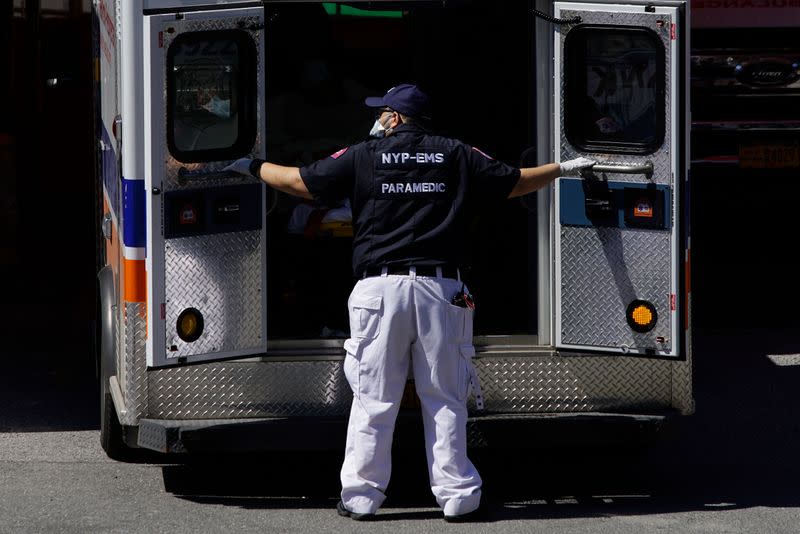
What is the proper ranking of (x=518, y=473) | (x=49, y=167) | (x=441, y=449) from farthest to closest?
1. (x=49, y=167)
2. (x=518, y=473)
3. (x=441, y=449)

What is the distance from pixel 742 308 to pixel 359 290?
5.28 meters

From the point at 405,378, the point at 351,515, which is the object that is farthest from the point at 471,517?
the point at 405,378

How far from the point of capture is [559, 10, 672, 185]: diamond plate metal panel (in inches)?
250

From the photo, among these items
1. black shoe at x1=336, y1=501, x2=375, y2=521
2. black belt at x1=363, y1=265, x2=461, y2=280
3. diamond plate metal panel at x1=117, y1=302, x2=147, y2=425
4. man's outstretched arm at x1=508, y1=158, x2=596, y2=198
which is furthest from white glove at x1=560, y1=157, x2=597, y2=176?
diamond plate metal panel at x1=117, y1=302, x2=147, y2=425

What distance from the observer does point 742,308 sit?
1082 centimetres

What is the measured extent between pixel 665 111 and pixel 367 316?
59.1 inches

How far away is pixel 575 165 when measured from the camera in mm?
6363

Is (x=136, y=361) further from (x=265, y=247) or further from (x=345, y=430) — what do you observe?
(x=345, y=430)

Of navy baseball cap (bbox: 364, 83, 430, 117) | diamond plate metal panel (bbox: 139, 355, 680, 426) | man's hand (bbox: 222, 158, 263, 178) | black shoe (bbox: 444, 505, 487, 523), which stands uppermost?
navy baseball cap (bbox: 364, 83, 430, 117)

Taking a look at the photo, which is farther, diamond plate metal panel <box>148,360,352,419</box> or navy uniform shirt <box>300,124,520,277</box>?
diamond plate metal panel <box>148,360,352,419</box>

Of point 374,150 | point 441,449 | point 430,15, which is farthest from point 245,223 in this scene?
point 430,15

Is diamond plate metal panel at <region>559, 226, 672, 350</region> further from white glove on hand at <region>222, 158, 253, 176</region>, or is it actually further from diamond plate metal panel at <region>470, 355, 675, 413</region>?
white glove on hand at <region>222, 158, 253, 176</region>

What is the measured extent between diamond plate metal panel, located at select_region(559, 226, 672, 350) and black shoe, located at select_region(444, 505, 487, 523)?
0.84 m

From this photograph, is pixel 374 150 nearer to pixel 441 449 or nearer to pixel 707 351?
pixel 441 449
